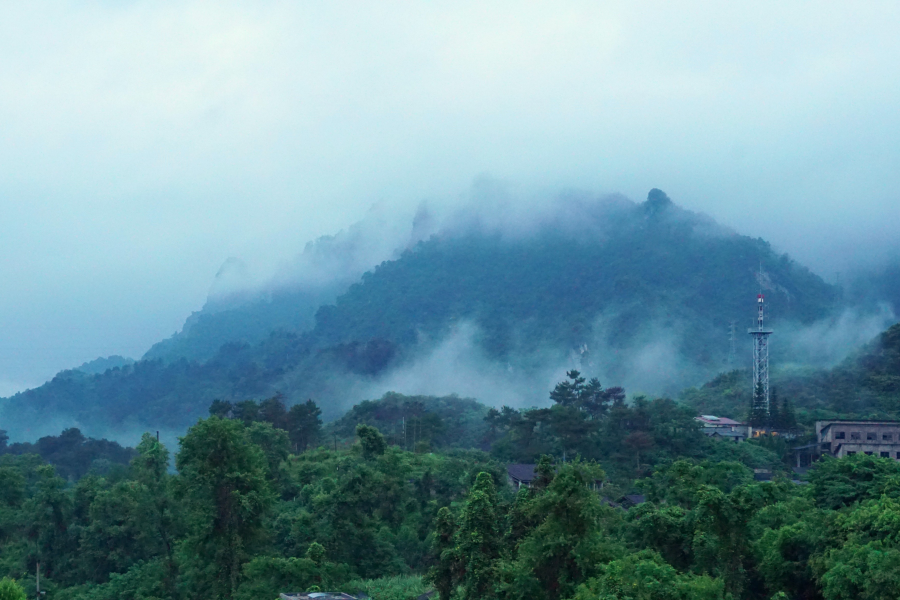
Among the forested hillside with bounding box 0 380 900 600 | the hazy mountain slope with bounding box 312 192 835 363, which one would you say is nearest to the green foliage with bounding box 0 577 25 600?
the forested hillside with bounding box 0 380 900 600

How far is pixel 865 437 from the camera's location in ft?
157

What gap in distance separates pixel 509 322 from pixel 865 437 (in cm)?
6540

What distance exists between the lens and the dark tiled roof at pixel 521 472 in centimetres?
4472

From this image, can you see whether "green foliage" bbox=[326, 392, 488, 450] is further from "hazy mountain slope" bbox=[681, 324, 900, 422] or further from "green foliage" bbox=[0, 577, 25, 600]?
"green foliage" bbox=[0, 577, 25, 600]

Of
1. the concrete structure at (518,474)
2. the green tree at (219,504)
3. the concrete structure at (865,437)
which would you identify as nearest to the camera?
the green tree at (219,504)

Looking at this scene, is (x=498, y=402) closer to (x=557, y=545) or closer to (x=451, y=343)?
(x=451, y=343)

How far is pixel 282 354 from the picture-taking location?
115 meters

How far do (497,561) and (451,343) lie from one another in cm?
8468

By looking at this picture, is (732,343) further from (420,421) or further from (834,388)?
(420,421)

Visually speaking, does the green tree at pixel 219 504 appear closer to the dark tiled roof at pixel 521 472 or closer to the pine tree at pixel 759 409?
the dark tiled roof at pixel 521 472

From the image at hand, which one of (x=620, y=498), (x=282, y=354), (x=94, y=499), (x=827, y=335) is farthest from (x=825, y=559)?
(x=282, y=354)

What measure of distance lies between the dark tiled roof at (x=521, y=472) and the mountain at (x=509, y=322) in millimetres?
42234

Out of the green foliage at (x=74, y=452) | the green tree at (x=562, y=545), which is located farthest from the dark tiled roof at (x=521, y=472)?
the green foliage at (x=74, y=452)

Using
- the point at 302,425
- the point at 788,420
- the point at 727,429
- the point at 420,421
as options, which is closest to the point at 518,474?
the point at 302,425
